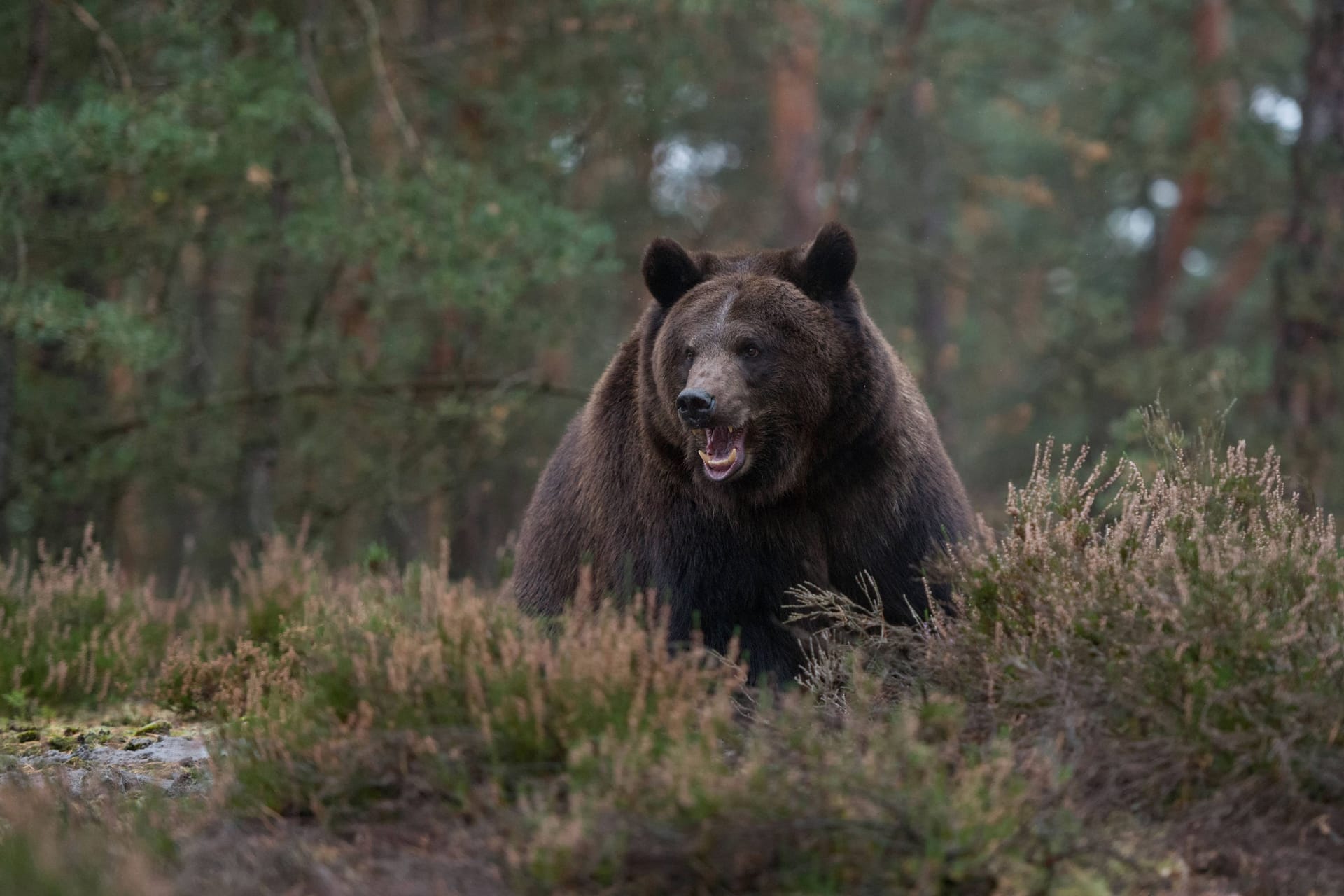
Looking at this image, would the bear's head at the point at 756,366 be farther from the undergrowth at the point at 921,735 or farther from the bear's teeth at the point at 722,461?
the undergrowth at the point at 921,735

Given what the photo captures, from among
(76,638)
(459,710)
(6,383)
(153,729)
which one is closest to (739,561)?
(459,710)

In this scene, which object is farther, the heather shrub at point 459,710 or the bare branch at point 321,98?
the bare branch at point 321,98

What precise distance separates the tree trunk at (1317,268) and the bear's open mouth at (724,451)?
9088 millimetres

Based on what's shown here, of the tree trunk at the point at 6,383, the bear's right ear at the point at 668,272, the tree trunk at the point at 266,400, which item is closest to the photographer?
the bear's right ear at the point at 668,272

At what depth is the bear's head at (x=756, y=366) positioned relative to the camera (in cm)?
595

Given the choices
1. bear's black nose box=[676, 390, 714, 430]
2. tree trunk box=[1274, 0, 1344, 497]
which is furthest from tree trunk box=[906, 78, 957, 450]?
bear's black nose box=[676, 390, 714, 430]

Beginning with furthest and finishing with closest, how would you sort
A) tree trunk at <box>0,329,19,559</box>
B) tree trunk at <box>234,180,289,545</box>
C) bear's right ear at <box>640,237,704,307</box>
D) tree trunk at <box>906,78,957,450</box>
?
tree trunk at <box>906,78,957,450</box> → tree trunk at <box>234,180,289,545</box> → tree trunk at <box>0,329,19,559</box> → bear's right ear at <box>640,237,704,307</box>

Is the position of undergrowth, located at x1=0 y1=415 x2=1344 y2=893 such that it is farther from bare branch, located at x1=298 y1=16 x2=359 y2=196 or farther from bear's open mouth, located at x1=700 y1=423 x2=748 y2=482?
bare branch, located at x1=298 y1=16 x2=359 y2=196

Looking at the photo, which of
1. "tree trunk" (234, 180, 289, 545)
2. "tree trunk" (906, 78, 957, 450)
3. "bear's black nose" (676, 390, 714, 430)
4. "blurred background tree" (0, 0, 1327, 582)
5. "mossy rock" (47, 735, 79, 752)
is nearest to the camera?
"bear's black nose" (676, 390, 714, 430)

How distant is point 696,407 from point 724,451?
348 mm

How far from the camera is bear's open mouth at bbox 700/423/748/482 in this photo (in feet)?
19.3

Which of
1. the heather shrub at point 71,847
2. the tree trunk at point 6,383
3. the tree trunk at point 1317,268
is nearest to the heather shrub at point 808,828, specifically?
the heather shrub at point 71,847

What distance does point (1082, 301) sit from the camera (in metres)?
16.6

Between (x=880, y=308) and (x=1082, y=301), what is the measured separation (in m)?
10.3
